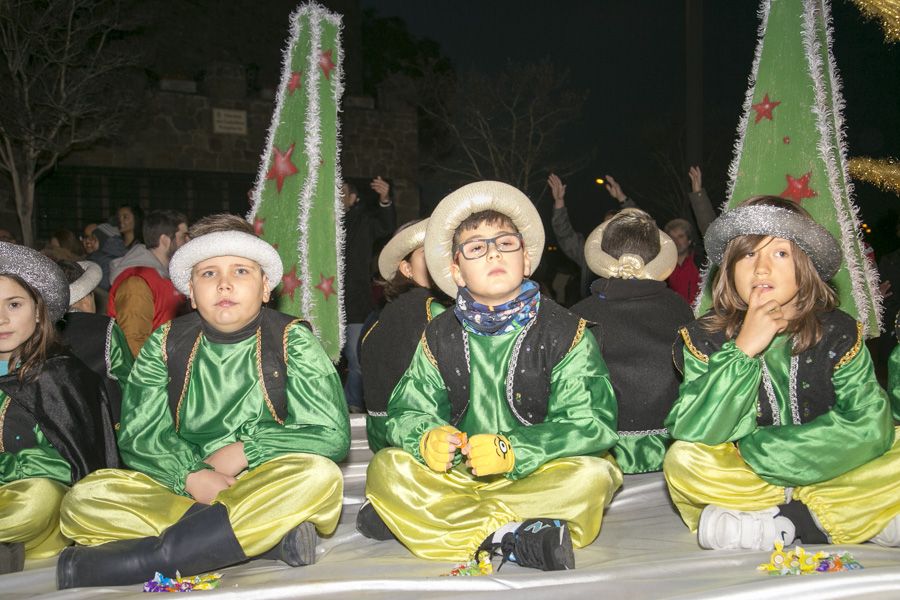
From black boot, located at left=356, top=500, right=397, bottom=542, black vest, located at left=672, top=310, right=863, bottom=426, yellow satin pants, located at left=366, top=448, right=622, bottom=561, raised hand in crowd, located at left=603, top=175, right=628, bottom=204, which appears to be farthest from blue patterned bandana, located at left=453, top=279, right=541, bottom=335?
raised hand in crowd, located at left=603, top=175, right=628, bottom=204

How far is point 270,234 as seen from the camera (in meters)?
5.13

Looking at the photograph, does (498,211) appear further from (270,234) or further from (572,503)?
(270,234)

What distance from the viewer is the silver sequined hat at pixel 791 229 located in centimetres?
314

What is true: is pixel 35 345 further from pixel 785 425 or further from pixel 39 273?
pixel 785 425

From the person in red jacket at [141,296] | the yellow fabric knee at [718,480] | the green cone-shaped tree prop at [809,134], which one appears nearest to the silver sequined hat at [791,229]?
the yellow fabric knee at [718,480]

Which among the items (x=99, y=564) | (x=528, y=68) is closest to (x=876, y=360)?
(x=99, y=564)

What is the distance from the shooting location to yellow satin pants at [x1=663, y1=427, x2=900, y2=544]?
9.88ft

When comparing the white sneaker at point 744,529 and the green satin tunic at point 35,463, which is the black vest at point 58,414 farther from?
the white sneaker at point 744,529

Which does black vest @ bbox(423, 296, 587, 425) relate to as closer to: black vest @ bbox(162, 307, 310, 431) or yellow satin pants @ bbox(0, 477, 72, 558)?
black vest @ bbox(162, 307, 310, 431)

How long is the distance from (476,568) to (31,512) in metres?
1.74

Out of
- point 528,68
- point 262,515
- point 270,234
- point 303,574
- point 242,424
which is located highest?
point 528,68

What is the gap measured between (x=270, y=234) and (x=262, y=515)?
2461 millimetres

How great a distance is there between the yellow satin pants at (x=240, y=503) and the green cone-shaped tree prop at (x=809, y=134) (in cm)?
298

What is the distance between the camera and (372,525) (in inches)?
138
